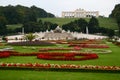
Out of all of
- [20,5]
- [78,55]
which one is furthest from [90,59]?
[20,5]

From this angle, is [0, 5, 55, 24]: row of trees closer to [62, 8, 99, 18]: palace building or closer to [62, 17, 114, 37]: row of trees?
[62, 17, 114, 37]: row of trees

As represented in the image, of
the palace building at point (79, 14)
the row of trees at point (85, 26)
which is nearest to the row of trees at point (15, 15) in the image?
the row of trees at point (85, 26)

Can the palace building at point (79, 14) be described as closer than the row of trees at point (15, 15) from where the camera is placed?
No

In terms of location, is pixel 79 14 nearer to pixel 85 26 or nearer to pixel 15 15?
pixel 15 15

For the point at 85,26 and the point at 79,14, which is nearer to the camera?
the point at 85,26

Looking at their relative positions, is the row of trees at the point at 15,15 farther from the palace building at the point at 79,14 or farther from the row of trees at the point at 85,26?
the palace building at the point at 79,14

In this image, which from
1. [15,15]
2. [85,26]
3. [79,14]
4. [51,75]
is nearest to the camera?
[51,75]

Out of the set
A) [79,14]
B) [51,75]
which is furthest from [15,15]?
[51,75]

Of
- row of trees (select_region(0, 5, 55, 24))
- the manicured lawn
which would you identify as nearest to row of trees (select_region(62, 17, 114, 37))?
row of trees (select_region(0, 5, 55, 24))

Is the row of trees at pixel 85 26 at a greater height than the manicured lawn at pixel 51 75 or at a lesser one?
greater

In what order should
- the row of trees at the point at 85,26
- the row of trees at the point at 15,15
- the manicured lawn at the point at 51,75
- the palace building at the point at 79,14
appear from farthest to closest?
the palace building at the point at 79,14
the row of trees at the point at 15,15
the row of trees at the point at 85,26
the manicured lawn at the point at 51,75

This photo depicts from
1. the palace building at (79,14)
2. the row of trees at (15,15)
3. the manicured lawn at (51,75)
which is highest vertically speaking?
the palace building at (79,14)

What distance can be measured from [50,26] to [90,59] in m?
55.0

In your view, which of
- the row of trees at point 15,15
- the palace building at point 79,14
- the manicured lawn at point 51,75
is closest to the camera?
the manicured lawn at point 51,75
